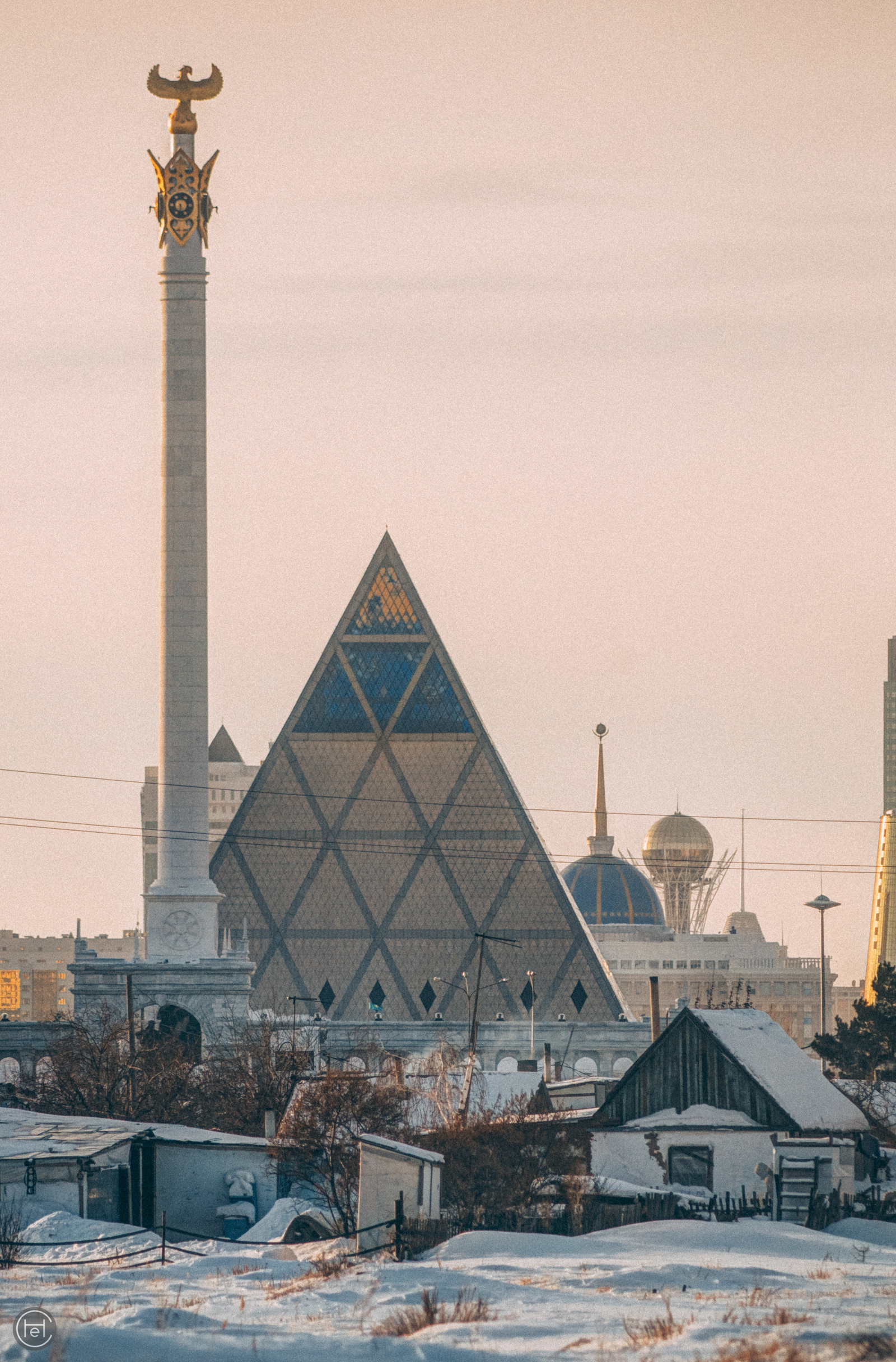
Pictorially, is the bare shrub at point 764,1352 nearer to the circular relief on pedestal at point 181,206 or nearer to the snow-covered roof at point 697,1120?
the snow-covered roof at point 697,1120

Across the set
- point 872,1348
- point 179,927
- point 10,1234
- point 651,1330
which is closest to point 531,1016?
point 179,927

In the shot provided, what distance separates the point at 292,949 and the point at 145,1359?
280ft

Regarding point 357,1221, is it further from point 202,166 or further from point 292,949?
point 292,949

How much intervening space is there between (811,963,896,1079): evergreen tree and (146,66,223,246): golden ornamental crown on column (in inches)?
1406

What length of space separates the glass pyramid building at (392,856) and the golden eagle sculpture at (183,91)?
30490 millimetres

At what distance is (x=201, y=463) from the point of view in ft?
308

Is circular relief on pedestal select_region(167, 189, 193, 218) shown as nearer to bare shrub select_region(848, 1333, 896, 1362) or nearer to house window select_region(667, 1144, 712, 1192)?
house window select_region(667, 1144, 712, 1192)

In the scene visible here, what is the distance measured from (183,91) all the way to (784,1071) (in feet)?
173

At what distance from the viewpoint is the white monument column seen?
92.9 metres

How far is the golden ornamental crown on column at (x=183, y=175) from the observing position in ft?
304

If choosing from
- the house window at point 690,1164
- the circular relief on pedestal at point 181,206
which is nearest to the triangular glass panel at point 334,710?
the circular relief on pedestal at point 181,206

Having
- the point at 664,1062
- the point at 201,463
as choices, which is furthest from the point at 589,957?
the point at 664,1062

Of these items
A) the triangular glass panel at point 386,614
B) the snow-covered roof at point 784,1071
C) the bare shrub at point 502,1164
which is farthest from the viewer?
the triangular glass panel at point 386,614

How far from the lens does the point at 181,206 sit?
92.8 m
